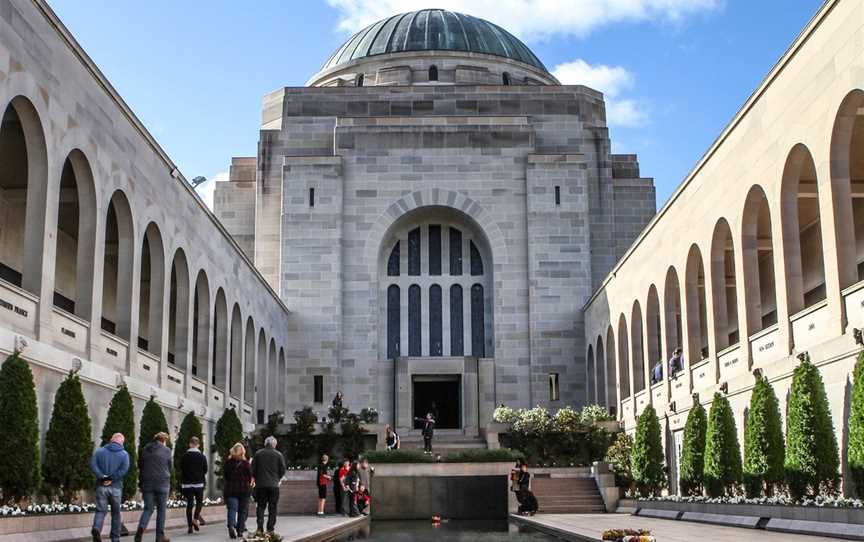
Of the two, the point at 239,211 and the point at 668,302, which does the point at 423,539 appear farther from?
the point at 239,211

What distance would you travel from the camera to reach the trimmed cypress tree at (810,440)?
16750 millimetres

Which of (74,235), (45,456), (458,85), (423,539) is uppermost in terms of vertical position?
(458,85)

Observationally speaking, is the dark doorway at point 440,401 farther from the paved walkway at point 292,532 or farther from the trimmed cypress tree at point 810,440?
the trimmed cypress tree at point 810,440

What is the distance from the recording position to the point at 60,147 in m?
18.6

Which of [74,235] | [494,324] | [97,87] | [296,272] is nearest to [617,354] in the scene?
[494,324]

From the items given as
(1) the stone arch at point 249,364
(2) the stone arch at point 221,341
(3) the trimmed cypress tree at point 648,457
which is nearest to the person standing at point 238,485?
(3) the trimmed cypress tree at point 648,457

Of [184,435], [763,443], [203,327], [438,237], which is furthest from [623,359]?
[763,443]

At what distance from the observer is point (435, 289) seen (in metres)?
43.0

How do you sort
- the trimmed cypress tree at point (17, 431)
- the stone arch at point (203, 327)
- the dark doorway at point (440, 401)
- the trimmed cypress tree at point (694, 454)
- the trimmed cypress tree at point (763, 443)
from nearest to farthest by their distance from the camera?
the trimmed cypress tree at point (17, 431) → the trimmed cypress tree at point (763, 443) → the trimmed cypress tree at point (694, 454) → the stone arch at point (203, 327) → the dark doorway at point (440, 401)

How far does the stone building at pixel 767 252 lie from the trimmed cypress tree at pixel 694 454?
634mm

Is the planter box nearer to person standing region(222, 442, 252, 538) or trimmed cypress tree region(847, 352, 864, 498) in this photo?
trimmed cypress tree region(847, 352, 864, 498)

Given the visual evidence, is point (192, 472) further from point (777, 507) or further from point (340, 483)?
point (340, 483)

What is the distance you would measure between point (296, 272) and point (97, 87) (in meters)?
21.3

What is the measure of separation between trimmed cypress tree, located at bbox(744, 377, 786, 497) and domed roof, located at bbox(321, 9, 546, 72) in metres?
34.3
